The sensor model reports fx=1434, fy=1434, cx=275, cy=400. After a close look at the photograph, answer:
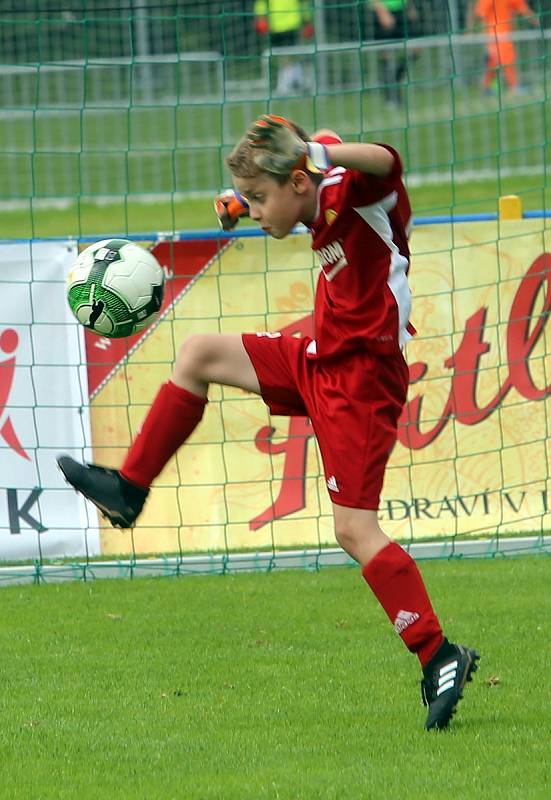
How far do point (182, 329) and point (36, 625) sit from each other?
2101 mm

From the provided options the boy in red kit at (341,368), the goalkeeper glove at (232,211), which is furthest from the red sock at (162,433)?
the goalkeeper glove at (232,211)

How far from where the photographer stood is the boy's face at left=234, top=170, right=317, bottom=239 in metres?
4.30

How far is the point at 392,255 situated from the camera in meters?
4.48

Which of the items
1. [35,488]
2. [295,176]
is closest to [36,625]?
[35,488]

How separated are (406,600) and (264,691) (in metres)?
0.74

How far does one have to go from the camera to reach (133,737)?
4332 mm

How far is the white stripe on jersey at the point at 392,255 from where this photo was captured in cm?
438

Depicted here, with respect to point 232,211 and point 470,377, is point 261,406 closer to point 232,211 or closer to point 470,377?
point 470,377

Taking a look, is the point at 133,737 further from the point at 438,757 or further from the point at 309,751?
the point at 438,757

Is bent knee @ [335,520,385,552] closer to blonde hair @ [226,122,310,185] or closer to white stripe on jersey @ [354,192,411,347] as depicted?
white stripe on jersey @ [354,192,411,347]

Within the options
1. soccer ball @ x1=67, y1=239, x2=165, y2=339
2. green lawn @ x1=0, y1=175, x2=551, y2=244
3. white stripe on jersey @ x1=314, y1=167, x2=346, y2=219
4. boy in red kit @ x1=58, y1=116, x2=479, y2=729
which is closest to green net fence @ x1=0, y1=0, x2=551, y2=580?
soccer ball @ x1=67, y1=239, x2=165, y2=339

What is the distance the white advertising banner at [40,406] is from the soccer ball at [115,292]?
2.47m

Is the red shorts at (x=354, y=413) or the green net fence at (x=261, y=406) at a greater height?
the red shorts at (x=354, y=413)

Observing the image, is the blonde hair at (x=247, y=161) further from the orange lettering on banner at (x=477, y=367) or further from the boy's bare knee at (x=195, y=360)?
the orange lettering on banner at (x=477, y=367)
